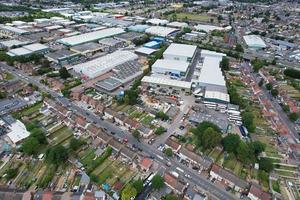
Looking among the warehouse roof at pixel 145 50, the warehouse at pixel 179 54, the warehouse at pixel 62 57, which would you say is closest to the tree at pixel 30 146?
the warehouse at pixel 62 57

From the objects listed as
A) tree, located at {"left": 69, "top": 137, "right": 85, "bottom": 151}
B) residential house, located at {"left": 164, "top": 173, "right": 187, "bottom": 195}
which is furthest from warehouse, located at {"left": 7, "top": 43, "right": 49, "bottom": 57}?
residential house, located at {"left": 164, "top": 173, "right": 187, "bottom": 195}

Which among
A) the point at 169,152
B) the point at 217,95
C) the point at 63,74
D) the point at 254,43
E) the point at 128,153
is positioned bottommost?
Answer: the point at 169,152

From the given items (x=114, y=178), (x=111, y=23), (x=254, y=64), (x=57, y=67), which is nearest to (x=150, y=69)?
(x=57, y=67)

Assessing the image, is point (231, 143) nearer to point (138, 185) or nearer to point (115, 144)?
point (138, 185)

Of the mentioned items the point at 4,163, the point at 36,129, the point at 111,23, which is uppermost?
the point at 111,23

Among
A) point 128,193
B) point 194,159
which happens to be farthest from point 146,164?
point 194,159

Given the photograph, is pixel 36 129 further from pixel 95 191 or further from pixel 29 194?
pixel 95 191
